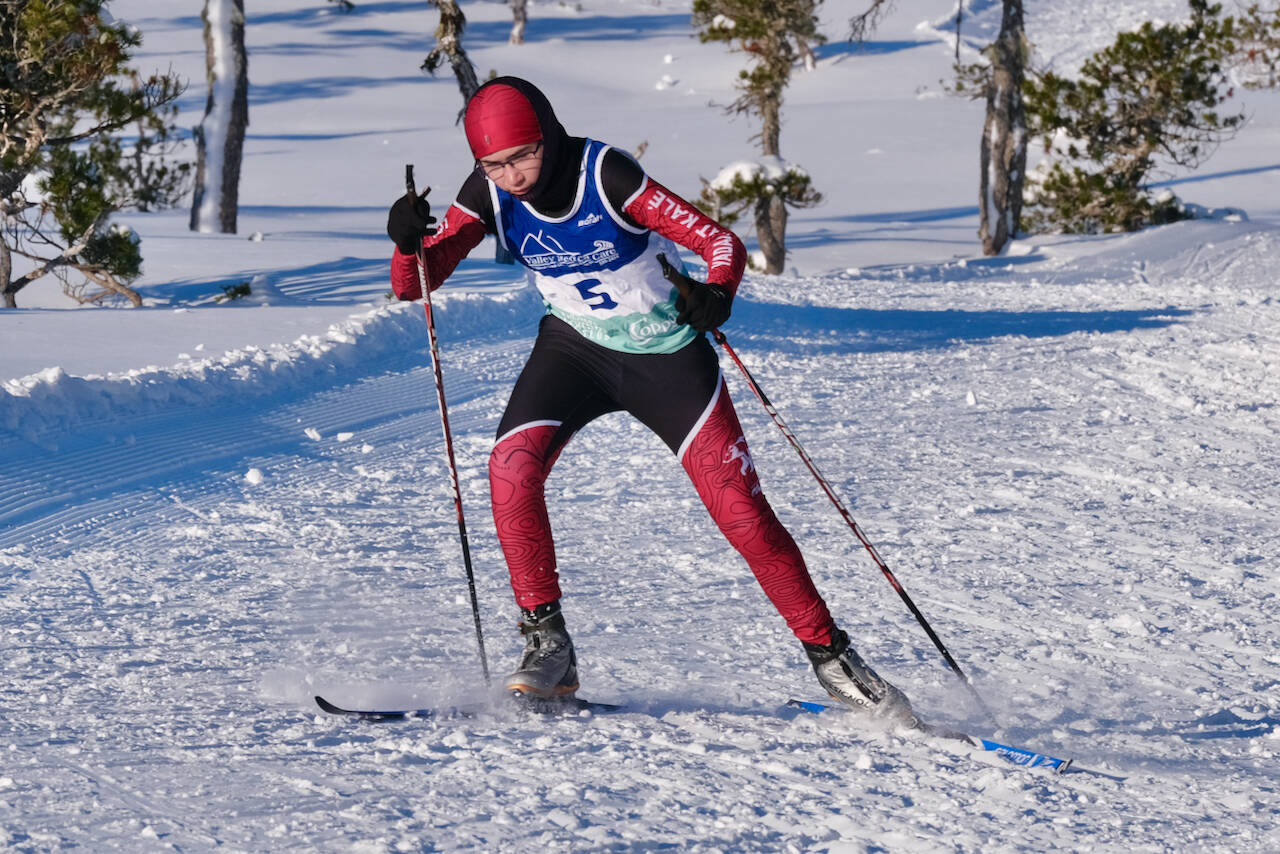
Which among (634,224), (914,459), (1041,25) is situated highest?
(1041,25)

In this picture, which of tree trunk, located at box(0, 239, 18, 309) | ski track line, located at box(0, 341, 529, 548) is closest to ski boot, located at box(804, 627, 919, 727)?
ski track line, located at box(0, 341, 529, 548)

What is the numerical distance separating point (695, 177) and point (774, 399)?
22858 millimetres

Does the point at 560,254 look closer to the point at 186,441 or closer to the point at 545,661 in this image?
the point at 545,661

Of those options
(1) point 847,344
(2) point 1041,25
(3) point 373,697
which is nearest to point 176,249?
(1) point 847,344

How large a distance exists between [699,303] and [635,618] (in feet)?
5.54

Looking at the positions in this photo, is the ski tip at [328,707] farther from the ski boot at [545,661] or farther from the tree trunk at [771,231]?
the tree trunk at [771,231]

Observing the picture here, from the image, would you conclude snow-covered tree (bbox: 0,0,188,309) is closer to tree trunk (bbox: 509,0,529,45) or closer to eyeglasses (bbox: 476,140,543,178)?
eyeglasses (bbox: 476,140,543,178)

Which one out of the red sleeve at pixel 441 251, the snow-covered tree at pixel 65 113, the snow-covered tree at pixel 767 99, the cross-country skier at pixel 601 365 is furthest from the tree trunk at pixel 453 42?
the cross-country skier at pixel 601 365

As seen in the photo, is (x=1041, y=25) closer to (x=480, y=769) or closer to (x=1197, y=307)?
(x=1197, y=307)

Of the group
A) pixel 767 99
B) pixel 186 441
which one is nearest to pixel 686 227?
pixel 186 441

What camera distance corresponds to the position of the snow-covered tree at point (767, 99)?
18109mm

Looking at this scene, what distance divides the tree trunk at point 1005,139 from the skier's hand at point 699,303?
17.2 meters

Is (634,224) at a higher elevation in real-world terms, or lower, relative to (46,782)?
higher

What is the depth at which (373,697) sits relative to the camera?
3875 mm
